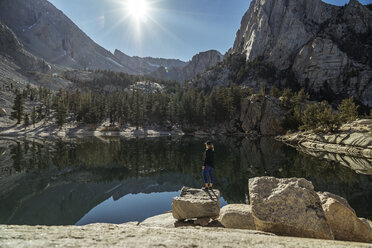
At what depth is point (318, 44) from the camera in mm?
110500

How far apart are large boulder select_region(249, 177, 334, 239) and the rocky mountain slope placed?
123 meters

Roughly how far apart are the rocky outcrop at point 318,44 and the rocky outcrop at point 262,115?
45.0m

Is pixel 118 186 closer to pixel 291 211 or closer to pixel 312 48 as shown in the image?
pixel 291 211

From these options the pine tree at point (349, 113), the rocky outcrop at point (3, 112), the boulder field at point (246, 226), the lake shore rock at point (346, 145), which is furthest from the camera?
the rocky outcrop at point (3, 112)

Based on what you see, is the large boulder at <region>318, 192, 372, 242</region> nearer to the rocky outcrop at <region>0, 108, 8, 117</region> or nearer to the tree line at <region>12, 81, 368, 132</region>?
the tree line at <region>12, 81, 368, 132</region>

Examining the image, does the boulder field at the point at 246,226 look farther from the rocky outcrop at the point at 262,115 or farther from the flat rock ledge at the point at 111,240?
the rocky outcrop at the point at 262,115

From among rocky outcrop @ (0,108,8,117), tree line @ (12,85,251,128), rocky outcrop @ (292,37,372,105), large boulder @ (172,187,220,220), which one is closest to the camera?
large boulder @ (172,187,220,220)

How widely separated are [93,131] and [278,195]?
324ft

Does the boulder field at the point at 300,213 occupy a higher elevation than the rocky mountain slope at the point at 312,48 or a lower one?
lower

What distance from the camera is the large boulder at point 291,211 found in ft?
21.9

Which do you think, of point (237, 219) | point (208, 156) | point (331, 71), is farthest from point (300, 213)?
point (331, 71)

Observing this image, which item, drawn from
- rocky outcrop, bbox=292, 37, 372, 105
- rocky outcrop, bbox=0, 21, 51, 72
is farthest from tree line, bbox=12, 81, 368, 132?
rocky outcrop, bbox=0, 21, 51, 72

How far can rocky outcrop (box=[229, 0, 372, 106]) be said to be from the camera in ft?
342

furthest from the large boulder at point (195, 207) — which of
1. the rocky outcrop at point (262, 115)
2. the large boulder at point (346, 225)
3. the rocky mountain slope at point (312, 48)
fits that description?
the rocky mountain slope at point (312, 48)
